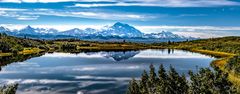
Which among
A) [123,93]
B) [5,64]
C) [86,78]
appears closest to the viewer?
[123,93]

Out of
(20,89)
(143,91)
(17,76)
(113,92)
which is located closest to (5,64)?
(17,76)

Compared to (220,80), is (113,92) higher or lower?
lower

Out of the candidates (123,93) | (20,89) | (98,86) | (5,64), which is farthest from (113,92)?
(5,64)

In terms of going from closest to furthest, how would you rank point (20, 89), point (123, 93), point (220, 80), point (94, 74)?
point (220, 80) → point (123, 93) → point (20, 89) → point (94, 74)

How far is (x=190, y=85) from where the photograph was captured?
68.3 meters

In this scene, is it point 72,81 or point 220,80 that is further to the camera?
point 72,81

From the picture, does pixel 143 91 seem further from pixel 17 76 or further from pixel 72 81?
pixel 17 76

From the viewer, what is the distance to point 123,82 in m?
130

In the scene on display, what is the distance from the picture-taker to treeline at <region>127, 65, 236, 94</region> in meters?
59.7

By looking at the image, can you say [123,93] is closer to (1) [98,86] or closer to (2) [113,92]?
(2) [113,92]

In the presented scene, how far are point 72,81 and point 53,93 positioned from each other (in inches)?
994

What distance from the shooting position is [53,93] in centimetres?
10862

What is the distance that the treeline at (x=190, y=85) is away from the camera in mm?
59656

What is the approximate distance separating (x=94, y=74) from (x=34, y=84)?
33906mm
